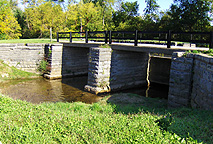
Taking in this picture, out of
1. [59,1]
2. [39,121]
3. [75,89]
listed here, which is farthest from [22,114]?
[59,1]

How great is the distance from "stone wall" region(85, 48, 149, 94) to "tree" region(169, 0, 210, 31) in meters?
19.8

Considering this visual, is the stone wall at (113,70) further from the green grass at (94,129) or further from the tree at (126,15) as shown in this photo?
the tree at (126,15)

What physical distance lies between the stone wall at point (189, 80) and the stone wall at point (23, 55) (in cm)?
1441

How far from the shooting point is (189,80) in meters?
10.4

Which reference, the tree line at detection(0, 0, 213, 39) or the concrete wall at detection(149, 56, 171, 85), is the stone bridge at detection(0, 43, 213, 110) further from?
the tree line at detection(0, 0, 213, 39)

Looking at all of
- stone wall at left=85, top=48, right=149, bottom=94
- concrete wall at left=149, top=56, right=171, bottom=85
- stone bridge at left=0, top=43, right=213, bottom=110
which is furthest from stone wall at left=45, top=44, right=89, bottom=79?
concrete wall at left=149, top=56, right=171, bottom=85

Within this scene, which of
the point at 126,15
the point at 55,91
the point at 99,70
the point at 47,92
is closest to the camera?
the point at 99,70

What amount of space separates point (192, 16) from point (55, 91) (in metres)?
27.2

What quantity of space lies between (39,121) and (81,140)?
1675 mm

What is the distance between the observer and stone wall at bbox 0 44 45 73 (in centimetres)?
1989

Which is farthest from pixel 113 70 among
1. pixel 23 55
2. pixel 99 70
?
pixel 23 55

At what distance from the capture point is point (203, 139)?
5250 millimetres

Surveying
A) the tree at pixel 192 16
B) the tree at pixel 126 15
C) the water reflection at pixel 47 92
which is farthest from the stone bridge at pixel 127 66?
the tree at pixel 126 15

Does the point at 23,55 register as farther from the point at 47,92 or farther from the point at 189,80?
the point at 189,80
